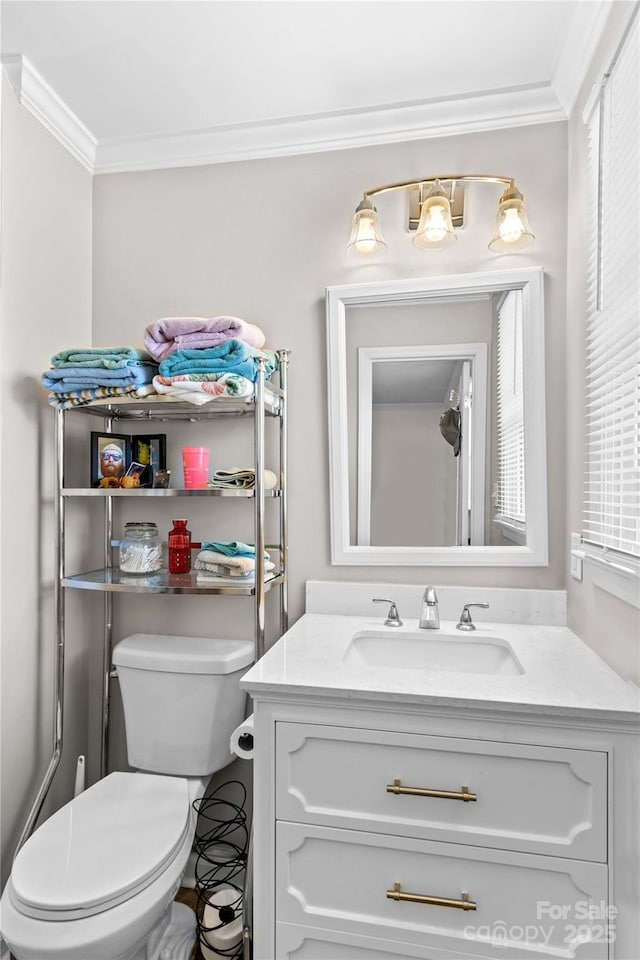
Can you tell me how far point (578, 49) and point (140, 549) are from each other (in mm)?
1877

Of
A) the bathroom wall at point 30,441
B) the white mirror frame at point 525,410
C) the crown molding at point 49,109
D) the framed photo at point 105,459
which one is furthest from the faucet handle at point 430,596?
the crown molding at point 49,109

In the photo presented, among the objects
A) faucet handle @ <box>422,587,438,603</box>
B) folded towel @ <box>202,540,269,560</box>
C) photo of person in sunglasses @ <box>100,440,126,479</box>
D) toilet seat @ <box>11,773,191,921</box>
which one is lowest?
toilet seat @ <box>11,773,191,921</box>

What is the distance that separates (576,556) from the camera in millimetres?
1574

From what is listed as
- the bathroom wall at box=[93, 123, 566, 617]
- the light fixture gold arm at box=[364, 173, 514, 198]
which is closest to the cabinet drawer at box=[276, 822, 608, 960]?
the bathroom wall at box=[93, 123, 566, 617]

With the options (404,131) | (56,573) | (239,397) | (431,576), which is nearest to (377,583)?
(431,576)

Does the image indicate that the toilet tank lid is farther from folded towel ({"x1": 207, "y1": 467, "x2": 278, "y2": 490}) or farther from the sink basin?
folded towel ({"x1": 207, "y1": 467, "x2": 278, "y2": 490})

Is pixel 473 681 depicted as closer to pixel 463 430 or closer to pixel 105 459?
pixel 463 430

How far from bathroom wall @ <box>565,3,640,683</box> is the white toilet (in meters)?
0.99

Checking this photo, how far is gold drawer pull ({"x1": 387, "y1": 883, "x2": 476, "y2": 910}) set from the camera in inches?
45.1

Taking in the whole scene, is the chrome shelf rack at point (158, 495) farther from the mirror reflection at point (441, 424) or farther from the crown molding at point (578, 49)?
the crown molding at point (578, 49)

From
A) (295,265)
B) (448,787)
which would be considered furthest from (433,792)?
(295,265)

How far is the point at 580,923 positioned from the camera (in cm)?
111

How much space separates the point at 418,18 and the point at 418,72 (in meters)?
0.19

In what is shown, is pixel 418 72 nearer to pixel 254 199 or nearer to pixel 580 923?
pixel 254 199
